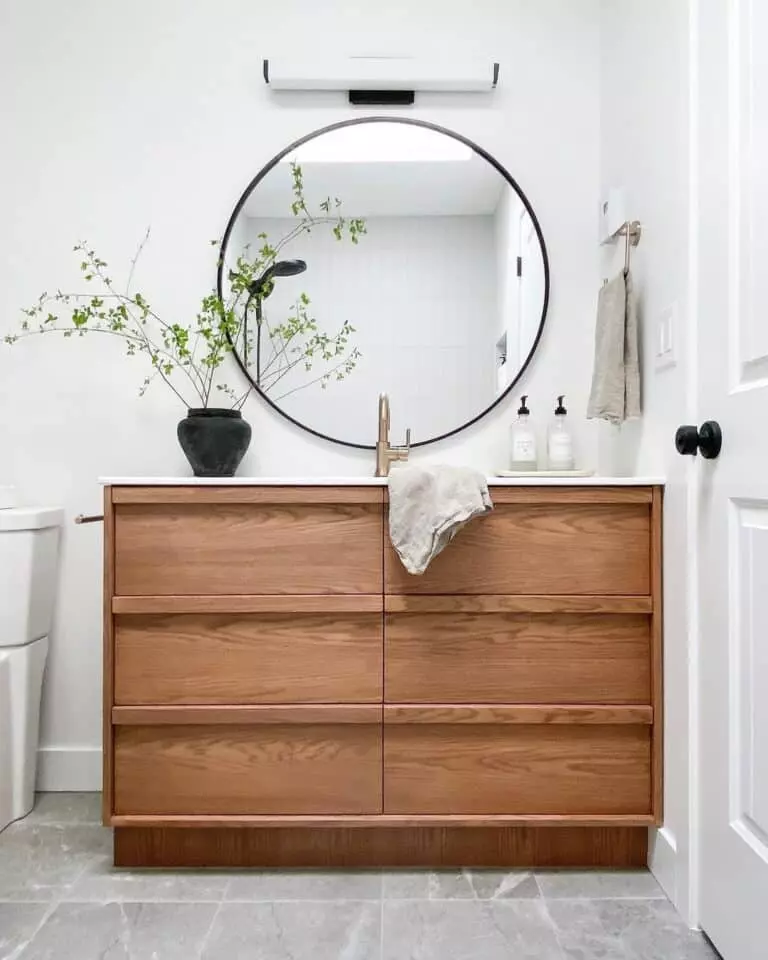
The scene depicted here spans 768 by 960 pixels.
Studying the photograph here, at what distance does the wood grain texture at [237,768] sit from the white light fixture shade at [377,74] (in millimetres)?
1704

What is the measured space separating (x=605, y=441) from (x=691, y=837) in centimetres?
100

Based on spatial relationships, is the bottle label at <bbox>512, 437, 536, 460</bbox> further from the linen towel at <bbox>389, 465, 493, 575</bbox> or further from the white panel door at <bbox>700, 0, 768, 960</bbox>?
the white panel door at <bbox>700, 0, 768, 960</bbox>

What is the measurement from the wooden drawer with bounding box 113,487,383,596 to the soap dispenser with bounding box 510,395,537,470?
0.55 metres

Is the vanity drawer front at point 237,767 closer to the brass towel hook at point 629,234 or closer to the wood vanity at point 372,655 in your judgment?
the wood vanity at point 372,655

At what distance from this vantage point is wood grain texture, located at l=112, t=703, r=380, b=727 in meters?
1.53

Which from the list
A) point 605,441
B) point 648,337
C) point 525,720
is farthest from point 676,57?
point 525,720

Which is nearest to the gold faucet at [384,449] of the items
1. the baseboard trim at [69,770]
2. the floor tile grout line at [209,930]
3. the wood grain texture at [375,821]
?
the wood grain texture at [375,821]

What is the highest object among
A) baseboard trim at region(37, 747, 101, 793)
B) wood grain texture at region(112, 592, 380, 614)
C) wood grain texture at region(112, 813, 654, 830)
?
wood grain texture at region(112, 592, 380, 614)

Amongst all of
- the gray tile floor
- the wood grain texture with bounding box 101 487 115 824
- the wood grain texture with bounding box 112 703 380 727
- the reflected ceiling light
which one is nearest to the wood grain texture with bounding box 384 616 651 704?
the wood grain texture with bounding box 112 703 380 727

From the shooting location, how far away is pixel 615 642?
1560mm

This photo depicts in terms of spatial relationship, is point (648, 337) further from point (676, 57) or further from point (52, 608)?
point (52, 608)

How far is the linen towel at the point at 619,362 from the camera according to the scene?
168cm

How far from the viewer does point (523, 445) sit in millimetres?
1934

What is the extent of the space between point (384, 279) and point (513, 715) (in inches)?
47.6
